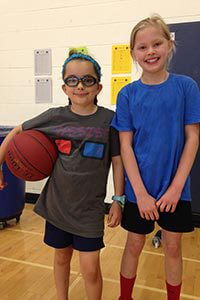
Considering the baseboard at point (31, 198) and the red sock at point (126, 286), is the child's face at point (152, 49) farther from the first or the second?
the baseboard at point (31, 198)

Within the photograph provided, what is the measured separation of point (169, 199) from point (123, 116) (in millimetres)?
406

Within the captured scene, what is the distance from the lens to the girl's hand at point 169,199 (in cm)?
136

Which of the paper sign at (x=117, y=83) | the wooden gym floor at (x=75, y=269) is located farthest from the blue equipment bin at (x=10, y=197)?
the paper sign at (x=117, y=83)

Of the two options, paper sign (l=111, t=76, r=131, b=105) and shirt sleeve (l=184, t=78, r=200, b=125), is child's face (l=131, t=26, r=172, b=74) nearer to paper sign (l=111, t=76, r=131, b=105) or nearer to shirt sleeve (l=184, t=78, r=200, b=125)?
shirt sleeve (l=184, t=78, r=200, b=125)

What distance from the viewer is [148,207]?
1.37 m

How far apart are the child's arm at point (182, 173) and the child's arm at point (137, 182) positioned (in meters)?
0.04

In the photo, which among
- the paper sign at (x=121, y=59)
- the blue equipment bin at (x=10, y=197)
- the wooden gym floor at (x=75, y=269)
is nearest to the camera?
the wooden gym floor at (x=75, y=269)

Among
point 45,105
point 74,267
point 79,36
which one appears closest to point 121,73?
point 79,36

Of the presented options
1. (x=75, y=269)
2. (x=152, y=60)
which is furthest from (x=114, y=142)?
(x=75, y=269)

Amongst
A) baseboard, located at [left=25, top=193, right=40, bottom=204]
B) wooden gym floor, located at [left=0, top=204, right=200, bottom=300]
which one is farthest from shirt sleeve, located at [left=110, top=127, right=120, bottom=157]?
baseboard, located at [left=25, top=193, right=40, bottom=204]

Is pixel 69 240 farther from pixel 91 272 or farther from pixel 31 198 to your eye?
pixel 31 198

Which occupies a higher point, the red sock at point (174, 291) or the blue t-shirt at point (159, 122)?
the blue t-shirt at point (159, 122)

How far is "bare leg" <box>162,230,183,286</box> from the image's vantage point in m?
1.45

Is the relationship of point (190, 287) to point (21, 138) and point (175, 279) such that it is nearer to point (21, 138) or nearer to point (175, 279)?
point (175, 279)
